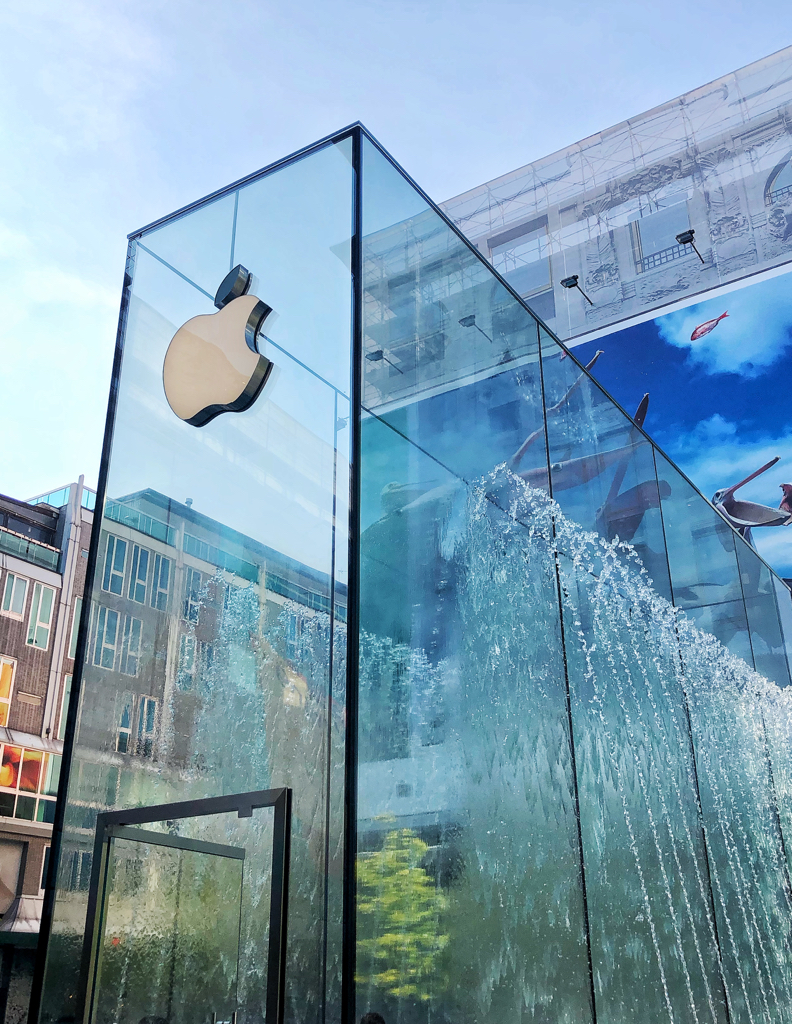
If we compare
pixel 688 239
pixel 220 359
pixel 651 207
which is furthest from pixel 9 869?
pixel 651 207

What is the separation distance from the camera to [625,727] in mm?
5605

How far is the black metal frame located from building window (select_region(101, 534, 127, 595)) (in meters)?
1.12

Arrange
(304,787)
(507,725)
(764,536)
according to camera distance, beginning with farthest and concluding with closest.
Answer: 1. (764,536)
2. (507,725)
3. (304,787)

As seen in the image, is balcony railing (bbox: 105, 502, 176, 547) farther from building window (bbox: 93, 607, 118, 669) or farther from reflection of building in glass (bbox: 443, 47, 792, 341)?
reflection of building in glass (bbox: 443, 47, 792, 341)

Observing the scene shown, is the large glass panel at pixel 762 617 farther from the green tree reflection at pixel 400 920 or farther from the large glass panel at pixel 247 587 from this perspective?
the green tree reflection at pixel 400 920

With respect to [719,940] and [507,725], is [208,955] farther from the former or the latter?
[719,940]

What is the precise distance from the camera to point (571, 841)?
14.8 ft

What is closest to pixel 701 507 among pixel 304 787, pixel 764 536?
pixel 304 787

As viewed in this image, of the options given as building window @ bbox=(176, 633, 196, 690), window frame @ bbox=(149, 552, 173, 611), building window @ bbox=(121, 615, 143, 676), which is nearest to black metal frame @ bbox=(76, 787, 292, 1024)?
building window @ bbox=(176, 633, 196, 690)

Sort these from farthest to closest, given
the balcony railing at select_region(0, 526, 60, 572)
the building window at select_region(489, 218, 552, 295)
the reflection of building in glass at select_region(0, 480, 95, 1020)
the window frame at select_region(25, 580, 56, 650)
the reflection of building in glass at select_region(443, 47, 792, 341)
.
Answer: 1. the window frame at select_region(25, 580, 56, 650)
2. the balcony railing at select_region(0, 526, 60, 572)
3. the building window at select_region(489, 218, 552, 295)
4. the reflection of building in glass at select_region(443, 47, 792, 341)
5. the reflection of building in glass at select_region(0, 480, 95, 1020)

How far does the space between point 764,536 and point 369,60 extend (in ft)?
37.0

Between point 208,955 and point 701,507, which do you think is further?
point 701,507

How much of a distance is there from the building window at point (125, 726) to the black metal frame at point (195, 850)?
33 centimetres

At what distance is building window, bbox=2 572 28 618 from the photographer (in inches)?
843
